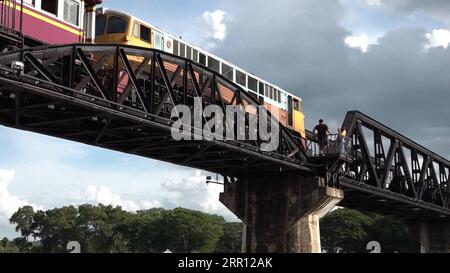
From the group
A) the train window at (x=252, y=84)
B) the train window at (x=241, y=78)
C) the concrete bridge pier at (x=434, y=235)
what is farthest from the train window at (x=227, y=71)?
the concrete bridge pier at (x=434, y=235)

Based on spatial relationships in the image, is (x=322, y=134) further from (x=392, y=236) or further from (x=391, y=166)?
(x=392, y=236)

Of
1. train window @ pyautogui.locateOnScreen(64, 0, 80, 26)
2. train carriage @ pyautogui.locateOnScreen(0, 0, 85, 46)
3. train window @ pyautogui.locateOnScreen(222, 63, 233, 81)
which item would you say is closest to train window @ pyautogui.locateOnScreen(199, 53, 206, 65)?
train window @ pyautogui.locateOnScreen(222, 63, 233, 81)

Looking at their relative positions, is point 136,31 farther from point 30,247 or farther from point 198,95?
point 30,247

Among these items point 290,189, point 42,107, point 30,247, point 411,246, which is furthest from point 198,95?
point 30,247

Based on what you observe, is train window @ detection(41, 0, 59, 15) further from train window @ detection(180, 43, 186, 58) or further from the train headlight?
train window @ detection(180, 43, 186, 58)

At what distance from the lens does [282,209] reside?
4106 cm

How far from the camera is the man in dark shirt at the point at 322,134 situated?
39.2 m

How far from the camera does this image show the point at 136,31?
98.7 ft

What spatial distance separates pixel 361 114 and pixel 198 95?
78.0 feet

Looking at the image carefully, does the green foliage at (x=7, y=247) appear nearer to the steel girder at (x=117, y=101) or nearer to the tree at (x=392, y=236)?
the tree at (x=392, y=236)

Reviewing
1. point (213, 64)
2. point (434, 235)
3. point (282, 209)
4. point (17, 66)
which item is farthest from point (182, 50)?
point (434, 235)

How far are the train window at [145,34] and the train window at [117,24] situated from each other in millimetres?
987
